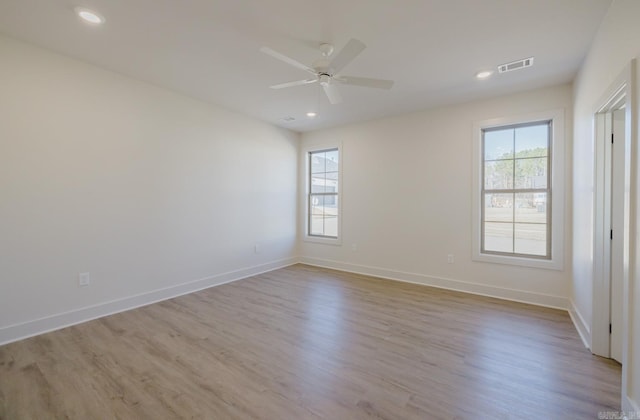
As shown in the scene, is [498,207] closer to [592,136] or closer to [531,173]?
[531,173]

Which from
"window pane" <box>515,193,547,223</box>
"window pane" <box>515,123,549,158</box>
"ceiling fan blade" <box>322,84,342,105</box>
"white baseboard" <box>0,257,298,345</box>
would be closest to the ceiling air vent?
"window pane" <box>515,123,549,158</box>

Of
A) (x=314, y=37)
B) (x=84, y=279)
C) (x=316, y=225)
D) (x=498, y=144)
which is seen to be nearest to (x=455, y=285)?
(x=498, y=144)

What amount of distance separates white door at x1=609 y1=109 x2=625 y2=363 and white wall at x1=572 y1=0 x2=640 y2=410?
181mm

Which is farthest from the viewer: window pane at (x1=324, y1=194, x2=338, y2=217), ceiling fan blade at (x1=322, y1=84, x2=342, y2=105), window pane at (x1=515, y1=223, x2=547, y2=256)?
window pane at (x1=324, y1=194, x2=338, y2=217)

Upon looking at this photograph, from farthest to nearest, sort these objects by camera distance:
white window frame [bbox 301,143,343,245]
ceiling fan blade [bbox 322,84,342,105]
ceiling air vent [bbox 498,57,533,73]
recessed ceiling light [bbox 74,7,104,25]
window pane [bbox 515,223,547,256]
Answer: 1. white window frame [bbox 301,143,343,245]
2. window pane [bbox 515,223,547,256]
3. ceiling air vent [bbox 498,57,533,73]
4. ceiling fan blade [bbox 322,84,342,105]
5. recessed ceiling light [bbox 74,7,104,25]

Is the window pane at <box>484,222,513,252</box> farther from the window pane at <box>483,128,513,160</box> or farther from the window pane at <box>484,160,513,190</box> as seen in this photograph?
the window pane at <box>483,128,513,160</box>

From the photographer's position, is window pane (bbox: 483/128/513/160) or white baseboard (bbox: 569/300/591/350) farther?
window pane (bbox: 483/128/513/160)

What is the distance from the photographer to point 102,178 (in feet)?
10.4

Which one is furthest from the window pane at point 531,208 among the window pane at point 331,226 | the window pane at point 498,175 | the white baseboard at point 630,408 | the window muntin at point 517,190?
the window pane at point 331,226

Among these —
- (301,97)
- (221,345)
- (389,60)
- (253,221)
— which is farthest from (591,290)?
(253,221)

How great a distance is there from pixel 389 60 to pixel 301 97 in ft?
4.68

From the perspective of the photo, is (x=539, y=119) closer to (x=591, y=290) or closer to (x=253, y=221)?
Answer: (x=591, y=290)

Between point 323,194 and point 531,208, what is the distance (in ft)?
11.3

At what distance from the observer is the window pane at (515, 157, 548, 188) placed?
3.66 m
